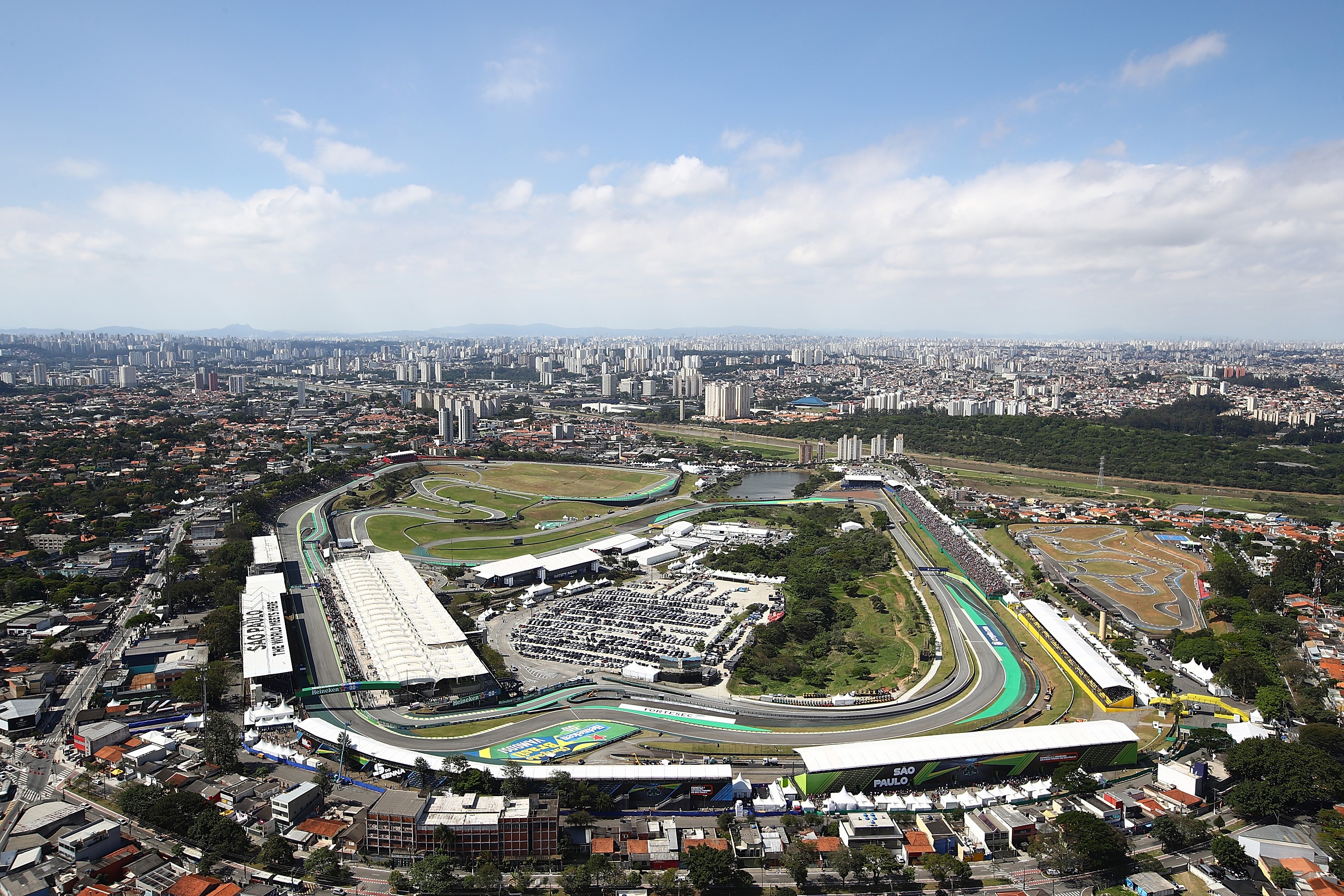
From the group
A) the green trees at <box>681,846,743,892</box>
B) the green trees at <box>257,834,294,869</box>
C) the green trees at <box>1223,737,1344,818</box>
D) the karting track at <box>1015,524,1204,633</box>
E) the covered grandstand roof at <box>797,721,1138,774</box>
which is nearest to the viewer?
the green trees at <box>681,846,743,892</box>

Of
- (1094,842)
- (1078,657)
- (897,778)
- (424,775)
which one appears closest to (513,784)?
(424,775)

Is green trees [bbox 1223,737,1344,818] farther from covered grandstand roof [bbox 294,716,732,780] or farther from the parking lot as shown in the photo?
the parking lot

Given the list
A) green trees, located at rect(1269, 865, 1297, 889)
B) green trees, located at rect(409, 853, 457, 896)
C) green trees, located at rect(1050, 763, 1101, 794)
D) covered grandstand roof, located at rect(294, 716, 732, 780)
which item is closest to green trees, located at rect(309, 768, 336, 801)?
covered grandstand roof, located at rect(294, 716, 732, 780)

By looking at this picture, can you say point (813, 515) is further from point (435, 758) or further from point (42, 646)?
point (42, 646)

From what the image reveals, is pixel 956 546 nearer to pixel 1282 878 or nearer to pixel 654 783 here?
pixel 1282 878

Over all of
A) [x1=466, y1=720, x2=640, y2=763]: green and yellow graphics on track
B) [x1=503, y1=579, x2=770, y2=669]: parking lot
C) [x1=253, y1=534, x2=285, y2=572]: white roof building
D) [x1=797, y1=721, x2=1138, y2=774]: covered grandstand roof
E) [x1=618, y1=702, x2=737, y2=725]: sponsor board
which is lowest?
[x1=503, y1=579, x2=770, y2=669]: parking lot

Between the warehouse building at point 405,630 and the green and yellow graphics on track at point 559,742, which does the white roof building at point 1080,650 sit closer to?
the green and yellow graphics on track at point 559,742

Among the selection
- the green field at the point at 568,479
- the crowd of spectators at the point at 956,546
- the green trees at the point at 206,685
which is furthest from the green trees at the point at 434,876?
the green field at the point at 568,479
